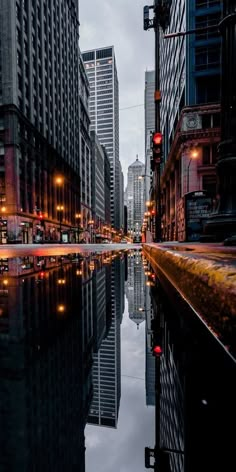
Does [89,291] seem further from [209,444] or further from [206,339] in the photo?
[209,444]

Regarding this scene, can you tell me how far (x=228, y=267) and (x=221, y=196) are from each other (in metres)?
5.55

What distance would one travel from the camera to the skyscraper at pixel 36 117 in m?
39.4

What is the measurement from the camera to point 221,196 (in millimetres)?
5852

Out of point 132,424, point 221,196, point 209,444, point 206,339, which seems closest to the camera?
point 209,444

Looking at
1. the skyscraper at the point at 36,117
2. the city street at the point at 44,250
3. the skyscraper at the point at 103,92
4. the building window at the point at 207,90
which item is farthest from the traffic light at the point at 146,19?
the skyscraper at the point at 103,92

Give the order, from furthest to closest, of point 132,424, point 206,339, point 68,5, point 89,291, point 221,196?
point 68,5 < point 221,196 < point 89,291 < point 206,339 < point 132,424

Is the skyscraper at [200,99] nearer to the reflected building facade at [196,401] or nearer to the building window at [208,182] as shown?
the building window at [208,182]

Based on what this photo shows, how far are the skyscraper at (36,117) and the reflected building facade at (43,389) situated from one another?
40.9m

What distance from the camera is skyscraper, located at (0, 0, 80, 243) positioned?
129 feet

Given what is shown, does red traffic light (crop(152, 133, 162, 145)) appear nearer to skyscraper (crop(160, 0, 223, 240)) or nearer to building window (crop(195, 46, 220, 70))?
skyscraper (crop(160, 0, 223, 240))

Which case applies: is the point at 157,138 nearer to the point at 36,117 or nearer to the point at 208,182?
the point at 208,182

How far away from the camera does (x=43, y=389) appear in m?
1.02

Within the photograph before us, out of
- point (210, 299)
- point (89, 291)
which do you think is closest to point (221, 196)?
point (89, 291)

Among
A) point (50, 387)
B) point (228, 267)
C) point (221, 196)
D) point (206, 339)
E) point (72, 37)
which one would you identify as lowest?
point (50, 387)
